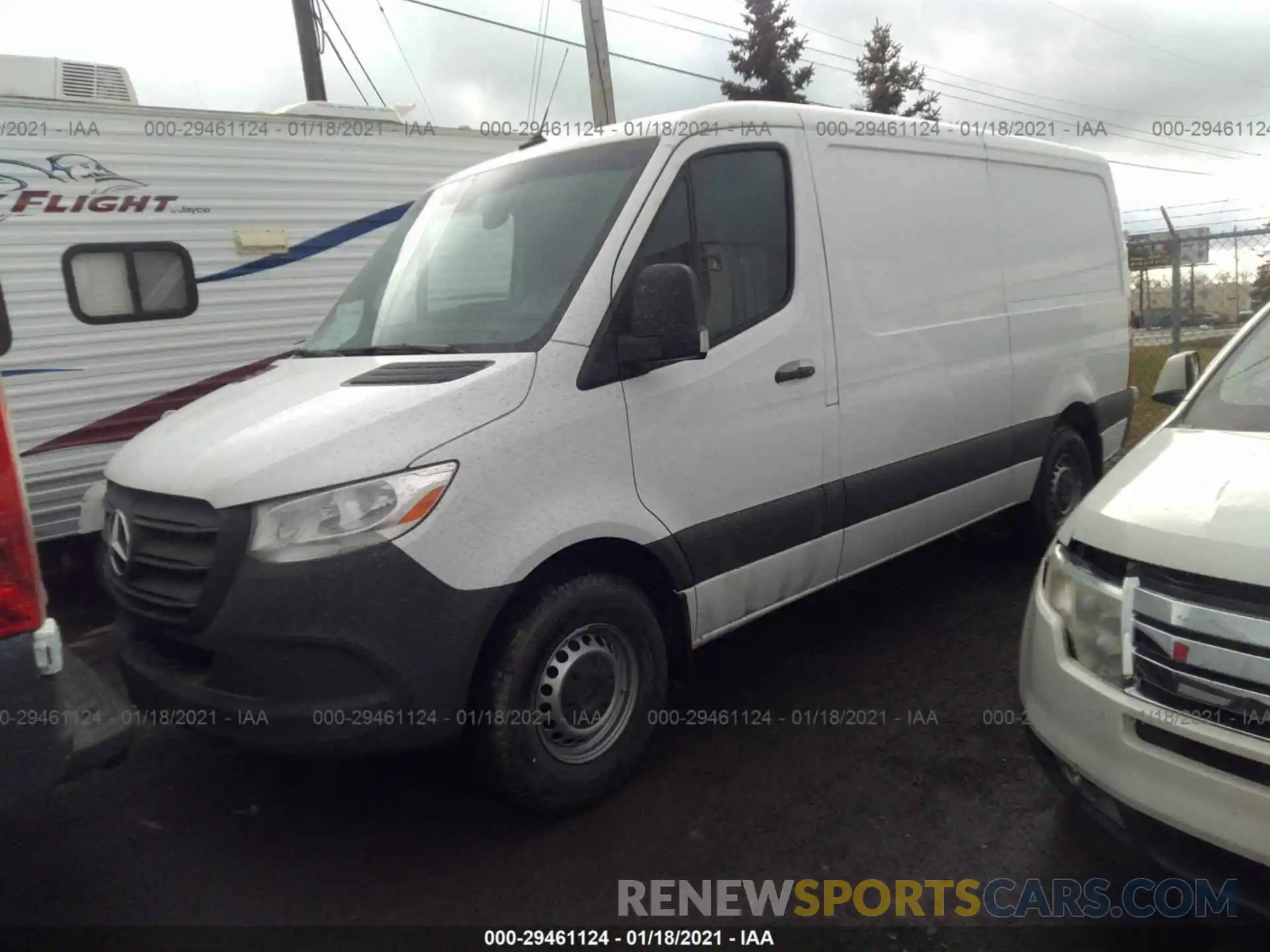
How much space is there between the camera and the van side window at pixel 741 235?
3605 millimetres

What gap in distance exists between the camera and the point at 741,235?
3.73m

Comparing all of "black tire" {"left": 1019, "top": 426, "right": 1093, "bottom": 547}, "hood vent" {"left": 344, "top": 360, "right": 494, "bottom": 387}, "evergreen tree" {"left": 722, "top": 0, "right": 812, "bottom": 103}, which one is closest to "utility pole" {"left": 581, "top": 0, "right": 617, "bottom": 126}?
"black tire" {"left": 1019, "top": 426, "right": 1093, "bottom": 547}

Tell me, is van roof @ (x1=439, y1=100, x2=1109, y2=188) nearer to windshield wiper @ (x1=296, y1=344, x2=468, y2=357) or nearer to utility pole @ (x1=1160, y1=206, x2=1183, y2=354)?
windshield wiper @ (x1=296, y1=344, x2=468, y2=357)

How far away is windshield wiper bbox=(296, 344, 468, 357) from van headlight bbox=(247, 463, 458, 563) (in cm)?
73

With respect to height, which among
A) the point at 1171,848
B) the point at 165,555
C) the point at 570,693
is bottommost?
the point at 1171,848

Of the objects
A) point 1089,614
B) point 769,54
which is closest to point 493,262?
point 1089,614

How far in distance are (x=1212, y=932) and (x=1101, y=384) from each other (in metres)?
3.95

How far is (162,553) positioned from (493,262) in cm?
156

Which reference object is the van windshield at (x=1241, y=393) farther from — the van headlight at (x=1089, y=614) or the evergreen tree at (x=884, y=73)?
the evergreen tree at (x=884, y=73)

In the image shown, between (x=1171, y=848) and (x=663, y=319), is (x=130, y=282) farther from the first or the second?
(x=1171, y=848)

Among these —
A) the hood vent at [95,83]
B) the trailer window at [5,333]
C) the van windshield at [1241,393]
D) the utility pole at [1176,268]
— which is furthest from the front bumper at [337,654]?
the utility pole at [1176,268]

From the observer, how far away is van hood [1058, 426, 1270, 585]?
2186mm

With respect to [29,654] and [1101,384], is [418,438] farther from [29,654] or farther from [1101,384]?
[1101,384]

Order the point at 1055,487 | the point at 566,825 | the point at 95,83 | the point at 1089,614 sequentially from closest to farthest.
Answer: the point at 1089,614, the point at 566,825, the point at 1055,487, the point at 95,83
